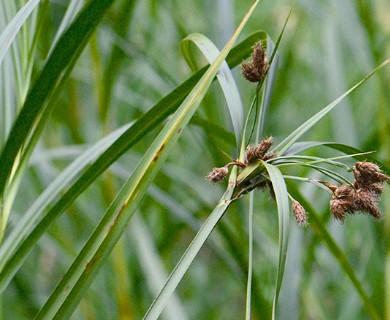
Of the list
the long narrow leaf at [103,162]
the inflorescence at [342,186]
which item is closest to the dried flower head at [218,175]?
the inflorescence at [342,186]

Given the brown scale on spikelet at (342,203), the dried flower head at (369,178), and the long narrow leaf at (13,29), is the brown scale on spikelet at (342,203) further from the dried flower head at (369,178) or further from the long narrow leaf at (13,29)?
the long narrow leaf at (13,29)

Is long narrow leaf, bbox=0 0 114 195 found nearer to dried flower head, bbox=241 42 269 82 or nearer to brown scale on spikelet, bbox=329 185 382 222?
dried flower head, bbox=241 42 269 82

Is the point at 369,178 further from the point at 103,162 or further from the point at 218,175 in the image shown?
the point at 103,162

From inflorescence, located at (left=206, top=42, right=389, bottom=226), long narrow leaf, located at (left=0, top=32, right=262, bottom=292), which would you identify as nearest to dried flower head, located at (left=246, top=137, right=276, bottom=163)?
inflorescence, located at (left=206, top=42, right=389, bottom=226)

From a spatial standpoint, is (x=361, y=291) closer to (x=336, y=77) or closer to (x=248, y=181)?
(x=248, y=181)

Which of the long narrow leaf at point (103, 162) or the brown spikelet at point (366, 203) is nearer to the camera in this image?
the brown spikelet at point (366, 203)

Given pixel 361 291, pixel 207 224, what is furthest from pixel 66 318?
pixel 361 291

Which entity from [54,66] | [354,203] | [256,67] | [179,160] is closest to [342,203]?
[354,203]
